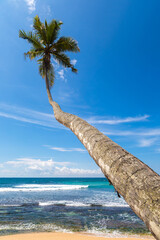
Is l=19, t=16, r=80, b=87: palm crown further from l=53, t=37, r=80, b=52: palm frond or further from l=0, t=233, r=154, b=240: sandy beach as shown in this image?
l=0, t=233, r=154, b=240: sandy beach

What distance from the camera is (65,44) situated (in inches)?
342

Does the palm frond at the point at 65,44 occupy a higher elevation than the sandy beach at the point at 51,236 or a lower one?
higher

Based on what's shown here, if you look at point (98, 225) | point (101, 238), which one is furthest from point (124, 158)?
point (98, 225)

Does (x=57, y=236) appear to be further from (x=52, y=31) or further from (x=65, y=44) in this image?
(x=52, y=31)

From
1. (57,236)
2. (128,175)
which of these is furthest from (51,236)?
(128,175)

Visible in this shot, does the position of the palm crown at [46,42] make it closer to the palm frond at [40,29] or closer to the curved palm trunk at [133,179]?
the palm frond at [40,29]

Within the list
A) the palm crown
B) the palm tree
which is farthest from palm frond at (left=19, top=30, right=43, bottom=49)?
the palm tree

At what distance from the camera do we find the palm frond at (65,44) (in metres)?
8.48

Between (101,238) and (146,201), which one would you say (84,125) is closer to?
(146,201)

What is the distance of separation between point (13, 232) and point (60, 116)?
27.1ft

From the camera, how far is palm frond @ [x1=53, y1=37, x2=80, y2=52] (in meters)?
8.48

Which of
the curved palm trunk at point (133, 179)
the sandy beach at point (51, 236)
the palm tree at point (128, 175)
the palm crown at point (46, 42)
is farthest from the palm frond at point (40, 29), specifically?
the sandy beach at point (51, 236)

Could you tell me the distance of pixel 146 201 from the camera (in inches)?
44.1

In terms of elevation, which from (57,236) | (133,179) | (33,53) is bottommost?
(57,236)
